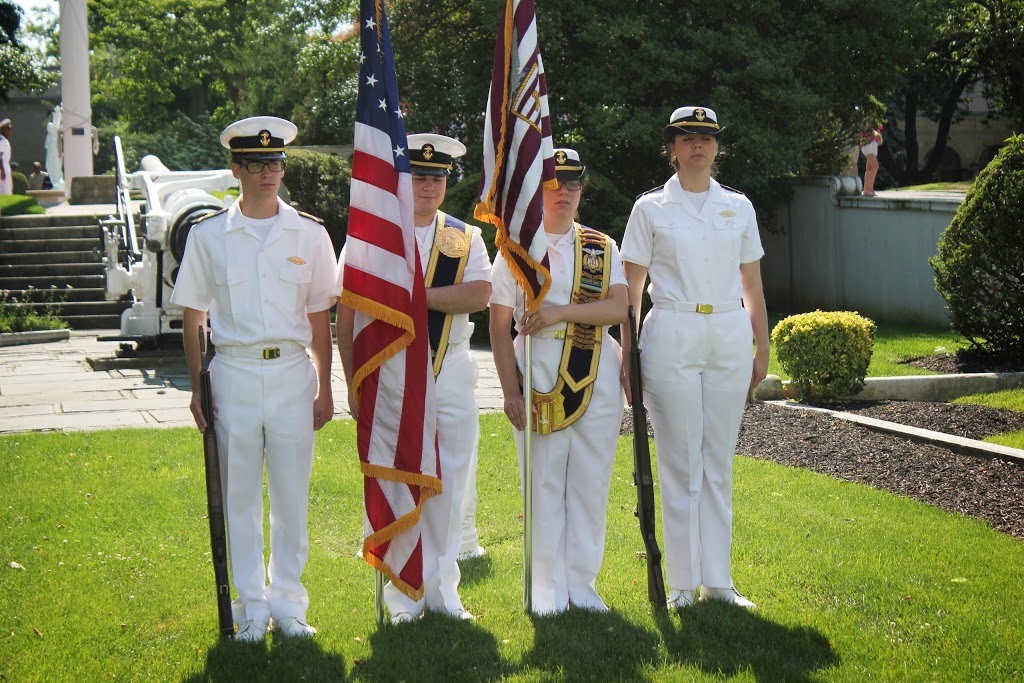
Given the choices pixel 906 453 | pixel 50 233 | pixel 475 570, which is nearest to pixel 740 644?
pixel 475 570

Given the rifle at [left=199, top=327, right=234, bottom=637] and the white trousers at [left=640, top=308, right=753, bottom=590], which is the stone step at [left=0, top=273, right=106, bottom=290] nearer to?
the rifle at [left=199, top=327, right=234, bottom=637]

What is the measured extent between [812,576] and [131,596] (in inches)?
136

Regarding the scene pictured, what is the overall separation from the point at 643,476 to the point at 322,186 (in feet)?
51.5

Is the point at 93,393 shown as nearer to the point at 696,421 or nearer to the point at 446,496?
the point at 446,496

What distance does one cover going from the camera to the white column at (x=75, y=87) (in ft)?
87.1

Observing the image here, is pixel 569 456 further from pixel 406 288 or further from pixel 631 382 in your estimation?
pixel 406 288

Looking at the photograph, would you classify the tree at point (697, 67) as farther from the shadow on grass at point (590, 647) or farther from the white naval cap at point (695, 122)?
the shadow on grass at point (590, 647)

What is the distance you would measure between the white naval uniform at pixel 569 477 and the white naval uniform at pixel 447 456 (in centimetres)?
26

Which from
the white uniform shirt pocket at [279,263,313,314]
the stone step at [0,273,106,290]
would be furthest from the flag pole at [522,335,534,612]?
the stone step at [0,273,106,290]

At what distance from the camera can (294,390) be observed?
484 centimetres

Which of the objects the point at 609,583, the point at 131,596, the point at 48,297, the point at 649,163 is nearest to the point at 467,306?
the point at 609,583

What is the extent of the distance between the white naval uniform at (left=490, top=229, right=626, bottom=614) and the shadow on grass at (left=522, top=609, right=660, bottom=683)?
14 cm

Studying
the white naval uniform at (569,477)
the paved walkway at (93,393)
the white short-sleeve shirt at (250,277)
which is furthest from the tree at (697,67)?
the white short-sleeve shirt at (250,277)

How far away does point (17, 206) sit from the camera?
22969 millimetres
